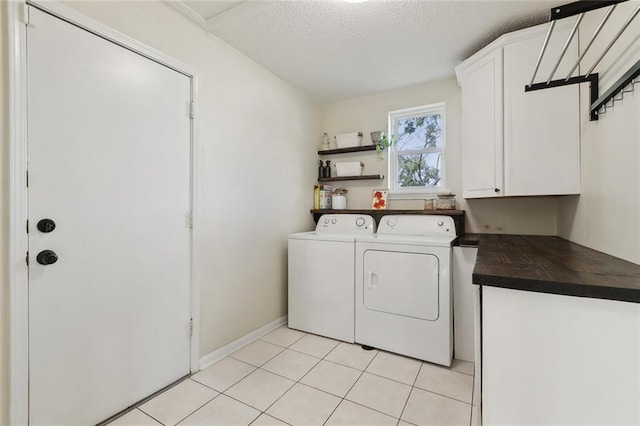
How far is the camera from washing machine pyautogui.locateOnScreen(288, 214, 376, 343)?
2.48 m

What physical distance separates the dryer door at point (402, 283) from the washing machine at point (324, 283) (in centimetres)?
17

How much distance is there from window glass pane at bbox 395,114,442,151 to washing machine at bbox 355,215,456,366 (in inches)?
35.1

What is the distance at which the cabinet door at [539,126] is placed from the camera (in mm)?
1820

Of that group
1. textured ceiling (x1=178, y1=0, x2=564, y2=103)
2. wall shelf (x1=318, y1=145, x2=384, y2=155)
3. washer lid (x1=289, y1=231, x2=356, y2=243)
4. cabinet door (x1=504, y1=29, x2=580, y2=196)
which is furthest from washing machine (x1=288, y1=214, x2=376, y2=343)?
textured ceiling (x1=178, y1=0, x2=564, y2=103)

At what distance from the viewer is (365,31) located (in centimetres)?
204

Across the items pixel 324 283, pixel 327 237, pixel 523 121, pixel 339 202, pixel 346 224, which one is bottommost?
pixel 324 283

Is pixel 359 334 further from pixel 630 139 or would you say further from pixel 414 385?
pixel 630 139

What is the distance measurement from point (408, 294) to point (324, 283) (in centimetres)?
75

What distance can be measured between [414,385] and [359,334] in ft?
2.07

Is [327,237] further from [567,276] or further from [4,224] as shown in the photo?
[4,224]

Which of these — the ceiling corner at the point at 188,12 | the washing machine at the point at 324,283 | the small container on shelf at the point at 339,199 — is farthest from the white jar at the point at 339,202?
the ceiling corner at the point at 188,12

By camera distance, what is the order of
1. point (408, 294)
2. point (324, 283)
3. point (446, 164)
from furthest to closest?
point (446, 164) → point (324, 283) → point (408, 294)

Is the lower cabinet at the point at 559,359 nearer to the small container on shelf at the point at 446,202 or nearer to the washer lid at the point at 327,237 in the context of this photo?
the washer lid at the point at 327,237

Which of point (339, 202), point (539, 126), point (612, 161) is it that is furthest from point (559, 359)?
point (339, 202)
